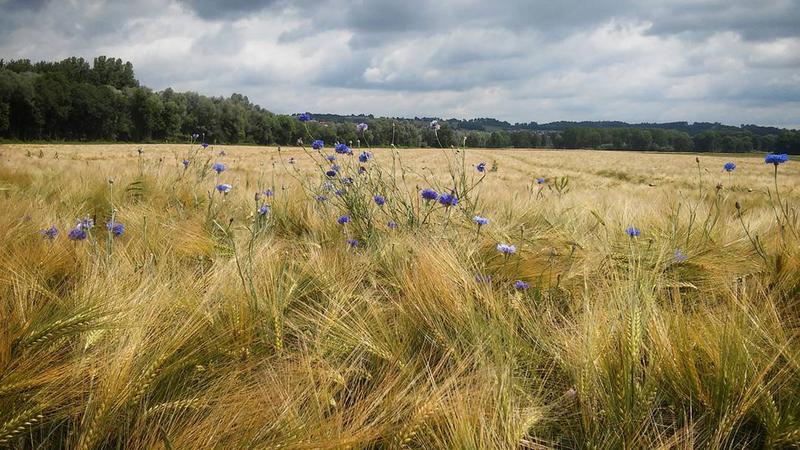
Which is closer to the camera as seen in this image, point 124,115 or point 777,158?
point 777,158

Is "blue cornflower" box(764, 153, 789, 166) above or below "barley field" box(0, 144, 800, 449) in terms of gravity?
above

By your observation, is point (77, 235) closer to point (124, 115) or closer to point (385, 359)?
point (385, 359)

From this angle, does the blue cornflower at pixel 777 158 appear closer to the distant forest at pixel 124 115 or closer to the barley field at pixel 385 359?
the barley field at pixel 385 359

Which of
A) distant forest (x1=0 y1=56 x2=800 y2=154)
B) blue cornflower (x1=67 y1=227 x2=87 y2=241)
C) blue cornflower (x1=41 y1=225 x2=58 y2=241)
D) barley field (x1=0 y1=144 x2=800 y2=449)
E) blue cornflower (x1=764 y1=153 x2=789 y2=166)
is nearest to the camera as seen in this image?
barley field (x1=0 y1=144 x2=800 y2=449)

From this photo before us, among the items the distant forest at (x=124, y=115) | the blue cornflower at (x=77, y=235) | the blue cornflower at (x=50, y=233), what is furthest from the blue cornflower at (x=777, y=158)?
the distant forest at (x=124, y=115)

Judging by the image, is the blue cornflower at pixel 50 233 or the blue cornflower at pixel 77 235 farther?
the blue cornflower at pixel 50 233

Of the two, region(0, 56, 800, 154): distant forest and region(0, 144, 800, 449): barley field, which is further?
region(0, 56, 800, 154): distant forest

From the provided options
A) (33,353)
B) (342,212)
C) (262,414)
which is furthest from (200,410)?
(342,212)

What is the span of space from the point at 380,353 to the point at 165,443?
569 millimetres

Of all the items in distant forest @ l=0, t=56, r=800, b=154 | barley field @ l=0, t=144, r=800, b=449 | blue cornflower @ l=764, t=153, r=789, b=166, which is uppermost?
distant forest @ l=0, t=56, r=800, b=154

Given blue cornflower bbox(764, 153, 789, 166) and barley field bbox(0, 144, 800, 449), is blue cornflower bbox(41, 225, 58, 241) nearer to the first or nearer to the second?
barley field bbox(0, 144, 800, 449)

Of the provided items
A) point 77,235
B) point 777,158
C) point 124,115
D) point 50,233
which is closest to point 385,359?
point 77,235

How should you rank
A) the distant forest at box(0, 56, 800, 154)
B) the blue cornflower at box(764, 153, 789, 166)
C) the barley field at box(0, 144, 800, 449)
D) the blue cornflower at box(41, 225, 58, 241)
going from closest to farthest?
the barley field at box(0, 144, 800, 449)
the blue cornflower at box(41, 225, 58, 241)
the blue cornflower at box(764, 153, 789, 166)
the distant forest at box(0, 56, 800, 154)

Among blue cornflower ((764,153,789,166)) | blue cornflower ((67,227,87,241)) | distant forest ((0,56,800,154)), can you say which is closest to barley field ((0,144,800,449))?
blue cornflower ((67,227,87,241))
